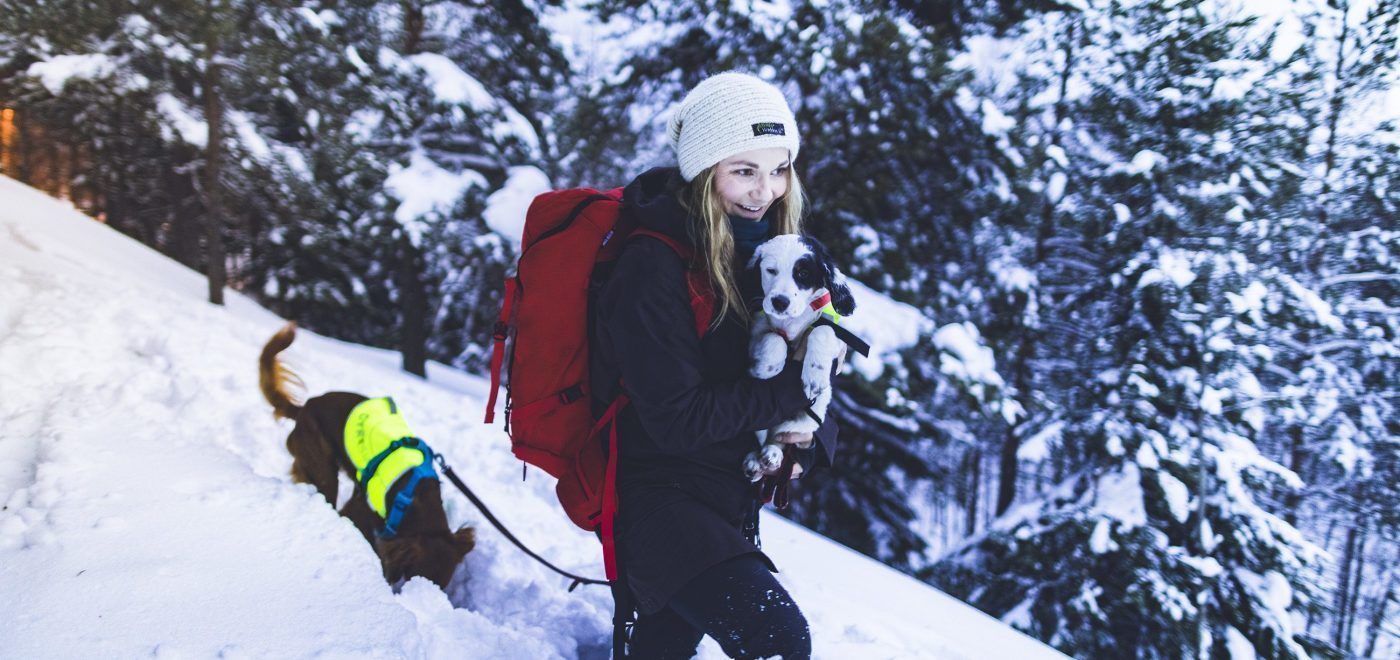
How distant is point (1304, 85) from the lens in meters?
8.93

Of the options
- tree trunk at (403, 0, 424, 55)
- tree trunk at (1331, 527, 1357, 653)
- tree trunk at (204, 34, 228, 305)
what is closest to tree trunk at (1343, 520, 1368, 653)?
tree trunk at (1331, 527, 1357, 653)

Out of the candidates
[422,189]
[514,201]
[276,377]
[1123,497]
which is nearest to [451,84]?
[422,189]

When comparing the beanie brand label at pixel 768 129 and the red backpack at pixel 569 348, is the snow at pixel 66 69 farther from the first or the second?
the beanie brand label at pixel 768 129

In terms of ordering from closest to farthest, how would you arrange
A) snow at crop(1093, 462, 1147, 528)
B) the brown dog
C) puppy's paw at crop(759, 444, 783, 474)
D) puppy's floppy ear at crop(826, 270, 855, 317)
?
puppy's paw at crop(759, 444, 783, 474) < puppy's floppy ear at crop(826, 270, 855, 317) < the brown dog < snow at crop(1093, 462, 1147, 528)

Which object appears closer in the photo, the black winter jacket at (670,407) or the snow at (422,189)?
the black winter jacket at (670,407)

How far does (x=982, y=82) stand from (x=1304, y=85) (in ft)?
13.1

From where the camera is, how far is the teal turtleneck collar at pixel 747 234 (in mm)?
2020

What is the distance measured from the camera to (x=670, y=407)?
1.67 m

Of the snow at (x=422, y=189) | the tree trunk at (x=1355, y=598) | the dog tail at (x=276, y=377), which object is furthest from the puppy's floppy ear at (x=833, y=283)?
the tree trunk at (x=1355, y=598)

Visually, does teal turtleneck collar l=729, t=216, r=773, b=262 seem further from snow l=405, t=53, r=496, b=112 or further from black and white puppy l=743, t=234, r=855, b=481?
snow l=405, t=53, r=496, b=112

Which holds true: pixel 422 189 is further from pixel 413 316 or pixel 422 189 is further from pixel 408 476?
pixel 408 476

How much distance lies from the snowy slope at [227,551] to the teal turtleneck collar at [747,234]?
4.83 ft

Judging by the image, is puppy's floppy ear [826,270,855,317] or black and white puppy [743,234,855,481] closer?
black and white puppy [743,234,855,481]

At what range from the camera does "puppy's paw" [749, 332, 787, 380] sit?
6.22 ft
